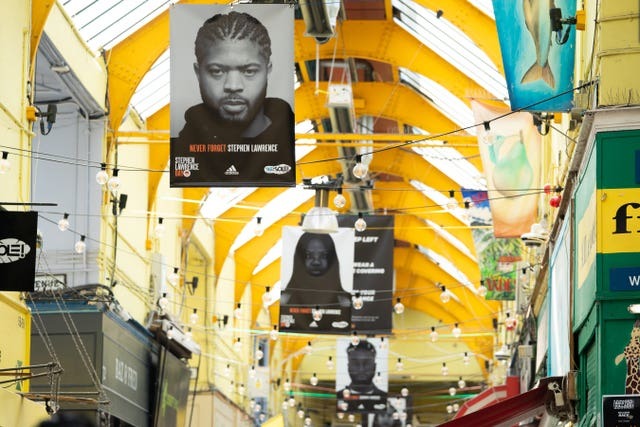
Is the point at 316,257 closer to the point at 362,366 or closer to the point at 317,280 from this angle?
the point at 317,280

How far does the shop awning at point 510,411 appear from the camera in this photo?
1110 cm

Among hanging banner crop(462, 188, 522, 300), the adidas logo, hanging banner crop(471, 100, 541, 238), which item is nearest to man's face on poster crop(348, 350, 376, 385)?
hanging banner crop(462, 188, 522, 300)

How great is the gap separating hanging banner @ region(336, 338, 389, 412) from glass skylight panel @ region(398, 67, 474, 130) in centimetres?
758

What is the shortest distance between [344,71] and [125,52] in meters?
6.84

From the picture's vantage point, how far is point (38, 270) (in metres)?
19.1

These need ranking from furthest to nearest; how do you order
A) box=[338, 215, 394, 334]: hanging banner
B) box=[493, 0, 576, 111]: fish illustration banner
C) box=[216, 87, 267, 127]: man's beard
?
box=[338, 215, 394, 334]: hanging banner → box=[216, 87, 267, 127]: man's beard → box=[493, 0, 576, 111]: fish illustration banner

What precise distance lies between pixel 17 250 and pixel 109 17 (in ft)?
26.3

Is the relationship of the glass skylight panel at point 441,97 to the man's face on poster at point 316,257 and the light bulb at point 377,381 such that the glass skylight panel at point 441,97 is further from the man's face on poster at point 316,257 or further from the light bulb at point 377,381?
the light bulb at point 377,381

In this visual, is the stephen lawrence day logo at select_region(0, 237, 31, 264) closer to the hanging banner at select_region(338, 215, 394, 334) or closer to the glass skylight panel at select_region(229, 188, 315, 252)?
the hanging banner at select_region(338, 215, 394, 334)

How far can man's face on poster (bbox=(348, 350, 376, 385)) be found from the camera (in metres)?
32.2

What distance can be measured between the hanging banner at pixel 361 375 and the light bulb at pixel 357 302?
791 centimetres

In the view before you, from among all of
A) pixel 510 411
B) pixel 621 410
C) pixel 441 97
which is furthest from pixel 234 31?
pixel 441 97

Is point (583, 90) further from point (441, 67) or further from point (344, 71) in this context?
point (344, 71)

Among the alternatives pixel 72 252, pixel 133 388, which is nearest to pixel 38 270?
pixel 72 252
